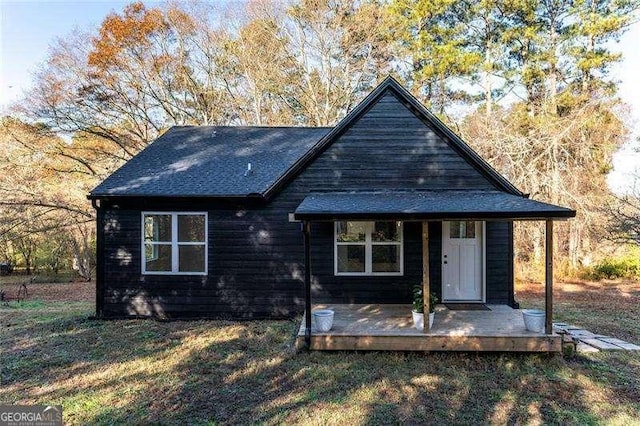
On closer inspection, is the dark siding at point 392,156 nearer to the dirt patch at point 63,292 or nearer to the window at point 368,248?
the window at point 368,248

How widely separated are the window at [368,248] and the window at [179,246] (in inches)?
121

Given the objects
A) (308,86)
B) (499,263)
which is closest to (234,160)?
(499,263)

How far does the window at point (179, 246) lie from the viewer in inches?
352

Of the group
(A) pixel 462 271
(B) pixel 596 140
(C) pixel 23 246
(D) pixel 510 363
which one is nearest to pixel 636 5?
(B) pixel 596 140

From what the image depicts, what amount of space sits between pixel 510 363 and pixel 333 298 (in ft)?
12.6

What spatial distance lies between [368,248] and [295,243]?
5.38 ft

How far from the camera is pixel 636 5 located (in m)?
17.3

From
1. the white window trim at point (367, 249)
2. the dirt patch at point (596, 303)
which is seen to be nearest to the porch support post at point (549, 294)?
the dirt patch at point (596, 303)

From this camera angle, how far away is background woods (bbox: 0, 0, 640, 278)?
52.9 feet

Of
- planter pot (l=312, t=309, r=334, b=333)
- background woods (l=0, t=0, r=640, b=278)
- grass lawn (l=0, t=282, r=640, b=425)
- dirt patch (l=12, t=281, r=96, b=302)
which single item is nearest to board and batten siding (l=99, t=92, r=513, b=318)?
grass lawn (l=0, t=282, r=640, b=425)

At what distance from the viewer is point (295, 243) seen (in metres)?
8.90

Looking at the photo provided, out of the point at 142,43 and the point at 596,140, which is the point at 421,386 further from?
the point at 142,43

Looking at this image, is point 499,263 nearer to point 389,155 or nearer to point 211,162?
point 389,155

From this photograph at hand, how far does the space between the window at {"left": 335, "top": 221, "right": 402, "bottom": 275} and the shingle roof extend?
206 cm
